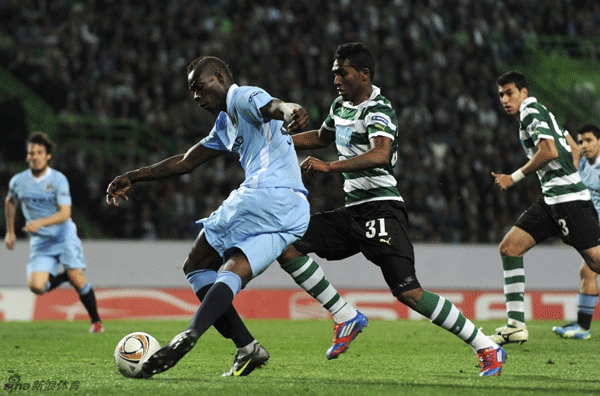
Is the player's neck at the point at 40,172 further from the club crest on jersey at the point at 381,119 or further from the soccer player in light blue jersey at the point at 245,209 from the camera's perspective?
the club crest on jersey at the point at 381,119

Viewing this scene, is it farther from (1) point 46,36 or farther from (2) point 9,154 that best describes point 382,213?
(1) point 46,36

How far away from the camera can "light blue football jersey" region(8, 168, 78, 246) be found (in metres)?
8.94

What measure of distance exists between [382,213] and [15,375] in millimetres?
2447

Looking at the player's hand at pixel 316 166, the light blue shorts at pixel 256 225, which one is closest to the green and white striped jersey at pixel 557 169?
the player's hand at pixel 316 166

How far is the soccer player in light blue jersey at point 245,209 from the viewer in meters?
4.17

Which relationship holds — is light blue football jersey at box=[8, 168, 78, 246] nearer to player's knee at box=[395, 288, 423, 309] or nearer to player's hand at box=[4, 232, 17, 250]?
player's hand at box=[4, 232, 17, 250]

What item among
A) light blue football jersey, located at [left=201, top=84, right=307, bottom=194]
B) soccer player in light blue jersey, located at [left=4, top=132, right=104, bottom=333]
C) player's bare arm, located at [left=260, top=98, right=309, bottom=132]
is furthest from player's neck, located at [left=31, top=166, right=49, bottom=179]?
player's bare arm, located at [left=260, top=98, right=309, bottom=132]

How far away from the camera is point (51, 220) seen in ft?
28.4

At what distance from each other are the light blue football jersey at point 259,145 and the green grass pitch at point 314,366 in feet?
3.59

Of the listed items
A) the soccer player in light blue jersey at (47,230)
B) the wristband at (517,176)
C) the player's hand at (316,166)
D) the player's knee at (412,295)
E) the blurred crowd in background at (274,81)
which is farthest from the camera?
the blurred crowd in background at (274,81)

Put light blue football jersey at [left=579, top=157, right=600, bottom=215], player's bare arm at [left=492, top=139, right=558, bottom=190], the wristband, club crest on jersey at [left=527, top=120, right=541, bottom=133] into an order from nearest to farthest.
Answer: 1. the wristband
2. player's bare arm at [left=492, top=139, right=558, bottom=190]
3. club crest on jersey at [left=527, top=120, right=541, bottom=133]
4. light blue football jersey at [left=579, top=157, right=600, bottom=215]

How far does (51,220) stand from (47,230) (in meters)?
0.33

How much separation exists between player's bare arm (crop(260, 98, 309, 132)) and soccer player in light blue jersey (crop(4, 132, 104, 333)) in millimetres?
5354

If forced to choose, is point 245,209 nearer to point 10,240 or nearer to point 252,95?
point 252,95
